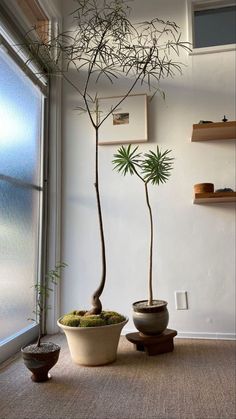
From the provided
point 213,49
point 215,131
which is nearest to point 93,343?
point 215,131

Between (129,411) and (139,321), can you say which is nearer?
(129,411)

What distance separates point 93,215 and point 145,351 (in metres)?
1.12

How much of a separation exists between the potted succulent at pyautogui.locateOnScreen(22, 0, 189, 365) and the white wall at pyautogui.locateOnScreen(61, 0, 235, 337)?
14 centimetres

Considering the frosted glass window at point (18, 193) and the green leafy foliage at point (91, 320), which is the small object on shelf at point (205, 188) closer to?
the green leafy foliage at point (91, 320)

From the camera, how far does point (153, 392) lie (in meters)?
1.66

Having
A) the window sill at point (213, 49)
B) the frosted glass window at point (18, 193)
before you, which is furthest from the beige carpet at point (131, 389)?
the window sill at point (213, 49)

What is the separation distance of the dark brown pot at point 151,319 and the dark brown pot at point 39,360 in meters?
0.59

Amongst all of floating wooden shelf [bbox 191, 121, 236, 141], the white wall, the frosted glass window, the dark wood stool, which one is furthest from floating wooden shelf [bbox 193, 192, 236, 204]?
the frosted glass window

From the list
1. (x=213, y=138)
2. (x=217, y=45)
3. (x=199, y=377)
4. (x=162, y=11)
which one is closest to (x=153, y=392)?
(x=199, y=377)

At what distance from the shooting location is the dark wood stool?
2164 millimetres

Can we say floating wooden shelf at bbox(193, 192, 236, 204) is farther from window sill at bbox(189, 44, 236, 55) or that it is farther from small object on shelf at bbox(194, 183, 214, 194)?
window sill at bbox(189, 44, 236, 55)

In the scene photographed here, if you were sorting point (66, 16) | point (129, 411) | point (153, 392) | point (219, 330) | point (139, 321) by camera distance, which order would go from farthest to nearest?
point (66, 16)
point (219, 330)
point (139, 321)
point (153, 392)
point (129, 411)

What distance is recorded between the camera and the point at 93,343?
1.96 meters

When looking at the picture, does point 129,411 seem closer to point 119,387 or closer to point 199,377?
point 119,387
